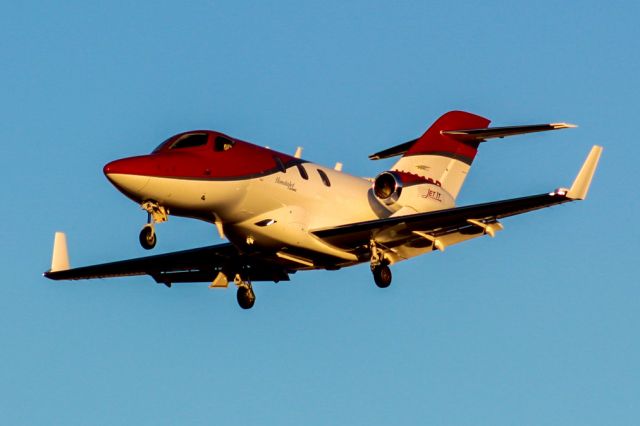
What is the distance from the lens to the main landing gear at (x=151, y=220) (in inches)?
1124

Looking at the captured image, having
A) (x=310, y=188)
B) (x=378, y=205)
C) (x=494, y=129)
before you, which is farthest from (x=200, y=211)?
(x=494, y=129)

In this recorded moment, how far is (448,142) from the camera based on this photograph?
35125 millimetres

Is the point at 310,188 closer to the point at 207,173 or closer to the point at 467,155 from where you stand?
the point at 207,173

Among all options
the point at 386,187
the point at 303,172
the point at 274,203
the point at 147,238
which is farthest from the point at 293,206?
the point at 147,238

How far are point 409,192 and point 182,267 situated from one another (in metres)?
6.03

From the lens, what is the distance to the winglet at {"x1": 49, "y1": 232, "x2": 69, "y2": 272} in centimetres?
3525

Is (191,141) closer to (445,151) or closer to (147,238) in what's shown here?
(147,238)

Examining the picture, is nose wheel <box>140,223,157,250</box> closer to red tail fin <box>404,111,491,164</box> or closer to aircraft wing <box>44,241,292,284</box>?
aircraft wing <box>44,241,292,284</box>

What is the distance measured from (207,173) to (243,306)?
15.6 feet

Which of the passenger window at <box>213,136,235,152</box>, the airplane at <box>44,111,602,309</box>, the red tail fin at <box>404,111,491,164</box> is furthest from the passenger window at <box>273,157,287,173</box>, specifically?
the red tail fin at <box>404,111,491,164</box>

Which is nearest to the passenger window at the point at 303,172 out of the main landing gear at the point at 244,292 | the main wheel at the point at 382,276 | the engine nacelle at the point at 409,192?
the engine nacelle at the point at 409,192

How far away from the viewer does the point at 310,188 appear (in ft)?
103

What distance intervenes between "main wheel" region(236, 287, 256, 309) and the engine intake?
3939 mm

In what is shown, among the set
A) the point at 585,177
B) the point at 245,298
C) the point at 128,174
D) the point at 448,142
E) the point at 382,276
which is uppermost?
the point at 448,142
